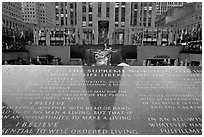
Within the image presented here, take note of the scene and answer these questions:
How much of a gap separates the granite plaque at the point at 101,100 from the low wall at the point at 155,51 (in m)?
17.0

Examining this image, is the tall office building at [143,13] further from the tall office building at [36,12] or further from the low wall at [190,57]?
the tall office building at [36,12]

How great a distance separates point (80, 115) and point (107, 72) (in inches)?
47.8

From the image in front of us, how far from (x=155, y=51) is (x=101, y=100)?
18.4 m

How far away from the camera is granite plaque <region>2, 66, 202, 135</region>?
2484 mm

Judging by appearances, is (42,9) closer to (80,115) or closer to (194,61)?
(194,61)

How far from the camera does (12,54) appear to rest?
65.5ft

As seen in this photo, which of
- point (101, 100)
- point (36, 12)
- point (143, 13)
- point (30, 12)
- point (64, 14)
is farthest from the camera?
point (30, 12)

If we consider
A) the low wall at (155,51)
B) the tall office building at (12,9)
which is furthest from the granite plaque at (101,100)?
the tall office building at (12,9)

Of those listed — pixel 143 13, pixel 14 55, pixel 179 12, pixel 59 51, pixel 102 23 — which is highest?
pixel 179 12

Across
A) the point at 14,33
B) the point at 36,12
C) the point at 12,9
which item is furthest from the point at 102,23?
the point at 36,12

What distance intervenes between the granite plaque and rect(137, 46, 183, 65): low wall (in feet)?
55.9

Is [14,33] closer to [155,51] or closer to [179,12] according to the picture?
[155,51]

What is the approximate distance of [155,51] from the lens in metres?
20.5

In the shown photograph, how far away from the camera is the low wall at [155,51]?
20.5 meters
